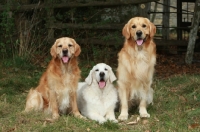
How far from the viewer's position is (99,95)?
221 inches

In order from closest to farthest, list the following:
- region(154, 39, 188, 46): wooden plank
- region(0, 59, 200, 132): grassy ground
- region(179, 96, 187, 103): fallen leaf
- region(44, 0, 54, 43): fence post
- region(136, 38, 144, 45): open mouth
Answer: region(0, 59, 200, 132): grassy ground, region(136, 38, 144, 45): open mouth, region(179, 96, 187, 103): fallen leaf, region(44, 0, 54, 43): fence post, region(154, 39, 188, 46): wooden plank

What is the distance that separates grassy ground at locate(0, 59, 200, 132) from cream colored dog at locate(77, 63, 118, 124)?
0.30 metres

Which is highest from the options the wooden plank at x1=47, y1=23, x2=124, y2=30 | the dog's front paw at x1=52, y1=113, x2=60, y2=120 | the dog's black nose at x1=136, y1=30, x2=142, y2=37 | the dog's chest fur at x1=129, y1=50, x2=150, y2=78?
the dog's black nose at x1=136, y1=30, x2=142, y2=37

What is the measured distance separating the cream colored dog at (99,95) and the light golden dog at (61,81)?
175mm

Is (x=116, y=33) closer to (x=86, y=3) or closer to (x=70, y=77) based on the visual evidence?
(x=86, y=3)

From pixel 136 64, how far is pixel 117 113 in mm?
815

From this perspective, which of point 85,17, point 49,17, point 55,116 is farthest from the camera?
point 85,17

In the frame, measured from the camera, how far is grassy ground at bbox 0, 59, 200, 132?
15.9 feet

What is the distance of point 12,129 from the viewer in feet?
15.7

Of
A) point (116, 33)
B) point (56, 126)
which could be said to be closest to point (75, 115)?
point (56, 126)

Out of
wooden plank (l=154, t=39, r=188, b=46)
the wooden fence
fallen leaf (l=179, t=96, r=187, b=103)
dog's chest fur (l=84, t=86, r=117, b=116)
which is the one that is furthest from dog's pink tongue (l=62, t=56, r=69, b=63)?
wooden plank (l=154, t=39, r=188, b=46)

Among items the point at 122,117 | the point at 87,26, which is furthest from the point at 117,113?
the point at 87,26

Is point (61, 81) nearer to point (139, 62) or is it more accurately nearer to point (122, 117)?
point (122, 117)

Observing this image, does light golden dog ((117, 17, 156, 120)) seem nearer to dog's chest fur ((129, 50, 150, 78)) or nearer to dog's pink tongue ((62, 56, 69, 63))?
dog's chest fur ((129, 50, 150, 78))
